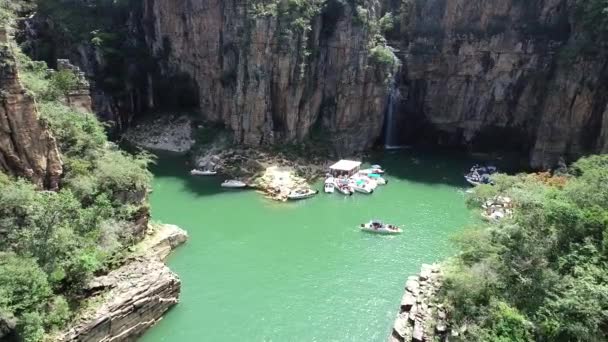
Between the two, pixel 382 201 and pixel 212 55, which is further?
pixel 212 55

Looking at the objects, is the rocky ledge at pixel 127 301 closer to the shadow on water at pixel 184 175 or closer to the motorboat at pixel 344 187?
the shadow on water at pixel 184 175

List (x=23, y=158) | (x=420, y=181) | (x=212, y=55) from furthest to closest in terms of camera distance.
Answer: (x=212, y=55), (x=420, y=181), (x=23, y=158)

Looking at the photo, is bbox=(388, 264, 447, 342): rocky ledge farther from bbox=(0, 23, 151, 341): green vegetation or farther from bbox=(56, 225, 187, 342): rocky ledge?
bbox=(0, 23, 151, 341): green vegetation

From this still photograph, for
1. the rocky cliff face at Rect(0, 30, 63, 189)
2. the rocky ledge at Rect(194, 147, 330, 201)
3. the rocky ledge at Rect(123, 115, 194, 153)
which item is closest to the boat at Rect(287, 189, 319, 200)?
the rocky ledge at Rect(194, 147, 330, 201)

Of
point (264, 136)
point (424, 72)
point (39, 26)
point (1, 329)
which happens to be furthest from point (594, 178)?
point (39, 26)

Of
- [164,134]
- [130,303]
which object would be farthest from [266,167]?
[130,303]

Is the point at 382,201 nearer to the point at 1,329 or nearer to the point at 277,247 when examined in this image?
the point at 277,247
